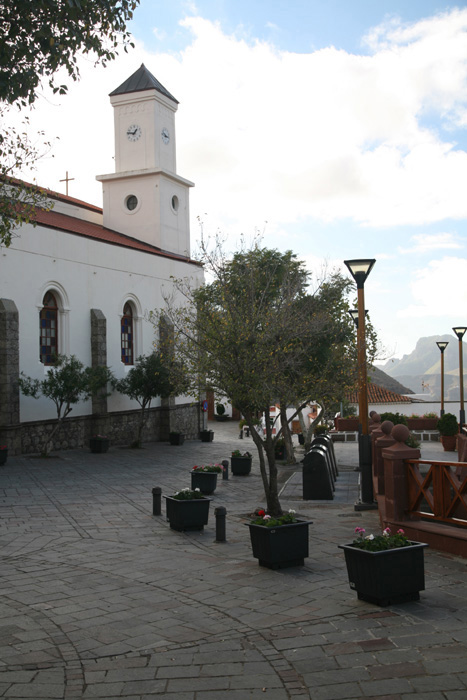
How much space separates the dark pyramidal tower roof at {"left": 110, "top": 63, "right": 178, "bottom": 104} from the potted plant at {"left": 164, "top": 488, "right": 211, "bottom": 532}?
28763mm

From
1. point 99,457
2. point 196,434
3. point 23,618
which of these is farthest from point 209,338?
point 196,434

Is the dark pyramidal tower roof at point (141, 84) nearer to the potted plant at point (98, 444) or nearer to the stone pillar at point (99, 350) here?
the stone pillar at point (99, 350)

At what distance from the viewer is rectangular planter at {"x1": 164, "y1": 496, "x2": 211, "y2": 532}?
10578 mm

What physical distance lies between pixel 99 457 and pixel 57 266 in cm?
717

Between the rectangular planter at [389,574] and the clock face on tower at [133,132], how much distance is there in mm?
32136

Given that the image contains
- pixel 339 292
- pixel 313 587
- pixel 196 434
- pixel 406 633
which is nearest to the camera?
pixel 406 633

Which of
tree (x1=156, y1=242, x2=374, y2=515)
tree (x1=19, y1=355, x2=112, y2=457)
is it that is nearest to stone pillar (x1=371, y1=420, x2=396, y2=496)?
tree (x1=156, y1=242, x2=374, y2=515)

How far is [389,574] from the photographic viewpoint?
20.1 ft

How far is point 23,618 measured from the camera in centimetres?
612

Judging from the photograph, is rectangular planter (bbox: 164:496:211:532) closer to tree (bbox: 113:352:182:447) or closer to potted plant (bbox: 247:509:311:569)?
potted plant (bbox: 247:509:311:569)

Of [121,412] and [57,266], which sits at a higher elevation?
[57,266]

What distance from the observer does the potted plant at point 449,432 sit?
86.2 ft

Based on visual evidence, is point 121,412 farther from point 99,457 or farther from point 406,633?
point 406,633

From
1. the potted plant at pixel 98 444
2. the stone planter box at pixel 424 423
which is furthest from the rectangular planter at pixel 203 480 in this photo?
the stone planter box at pixel 424 423
